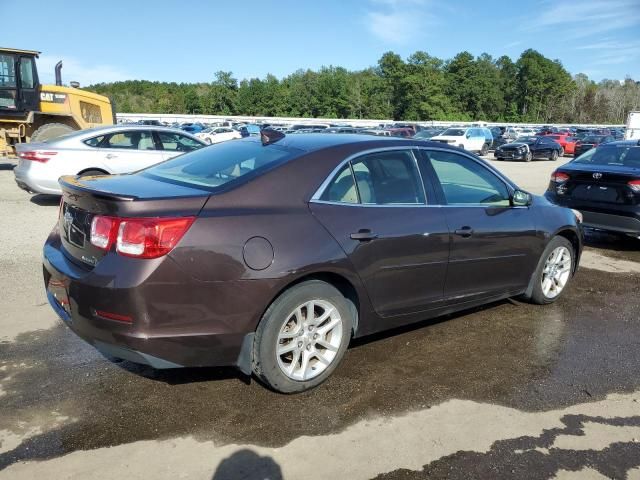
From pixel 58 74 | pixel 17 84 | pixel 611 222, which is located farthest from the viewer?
pixel 58 74

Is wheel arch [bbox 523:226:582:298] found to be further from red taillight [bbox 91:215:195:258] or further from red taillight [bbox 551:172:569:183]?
red taillight [bbox 91:215:195:258]

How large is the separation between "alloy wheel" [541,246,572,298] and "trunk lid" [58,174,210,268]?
3.66 m

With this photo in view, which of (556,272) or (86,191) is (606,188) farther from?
(86,191)

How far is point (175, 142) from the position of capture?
10.7 m

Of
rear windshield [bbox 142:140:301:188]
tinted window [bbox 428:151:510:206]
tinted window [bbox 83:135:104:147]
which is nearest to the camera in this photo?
rear windshield [bbox 142:140:301:188]

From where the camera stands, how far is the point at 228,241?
9.94ft

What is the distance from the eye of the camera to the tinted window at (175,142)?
34.5 feet

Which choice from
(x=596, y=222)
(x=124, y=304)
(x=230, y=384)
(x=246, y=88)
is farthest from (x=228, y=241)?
(x=246, y=88)

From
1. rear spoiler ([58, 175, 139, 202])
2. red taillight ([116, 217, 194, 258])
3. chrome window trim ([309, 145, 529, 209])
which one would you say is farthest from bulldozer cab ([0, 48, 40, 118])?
red taillight ([116, 217, 194, 258])

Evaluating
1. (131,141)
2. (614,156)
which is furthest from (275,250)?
(131,141)

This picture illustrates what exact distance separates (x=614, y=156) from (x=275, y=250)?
709 cm

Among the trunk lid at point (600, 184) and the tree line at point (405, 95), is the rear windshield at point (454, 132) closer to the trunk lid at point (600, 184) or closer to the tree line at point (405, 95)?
the trunk lid at point (600, 184)

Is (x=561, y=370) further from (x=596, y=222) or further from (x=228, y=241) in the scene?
(x=596, y=222)

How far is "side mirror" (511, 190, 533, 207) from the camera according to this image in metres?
4.73
